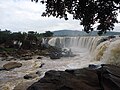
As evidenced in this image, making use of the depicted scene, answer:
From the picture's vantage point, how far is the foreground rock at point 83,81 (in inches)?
390

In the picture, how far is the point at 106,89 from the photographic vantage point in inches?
381

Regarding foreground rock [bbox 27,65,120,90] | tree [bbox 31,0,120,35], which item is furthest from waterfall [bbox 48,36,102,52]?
tree [bbox 31,0,120,35]

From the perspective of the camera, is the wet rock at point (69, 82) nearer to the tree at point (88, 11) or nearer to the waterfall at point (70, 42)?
the tree at point (88, 11)

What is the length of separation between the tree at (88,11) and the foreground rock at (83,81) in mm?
2752

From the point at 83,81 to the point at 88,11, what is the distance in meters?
3.83

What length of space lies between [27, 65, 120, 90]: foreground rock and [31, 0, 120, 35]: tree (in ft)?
9.03

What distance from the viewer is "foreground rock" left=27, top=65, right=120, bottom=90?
9898mm

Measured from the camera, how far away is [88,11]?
743 cm

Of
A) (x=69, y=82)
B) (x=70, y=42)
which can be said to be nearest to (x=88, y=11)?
(x=69, y=82)

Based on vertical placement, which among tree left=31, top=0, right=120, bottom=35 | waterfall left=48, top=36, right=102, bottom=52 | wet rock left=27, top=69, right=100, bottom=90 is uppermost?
tree left=31, top=0, right=120, bottom=35

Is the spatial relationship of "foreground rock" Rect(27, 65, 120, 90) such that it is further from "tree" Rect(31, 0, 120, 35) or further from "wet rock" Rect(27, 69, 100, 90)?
"tree" Rect(31, 0, 120, 35)

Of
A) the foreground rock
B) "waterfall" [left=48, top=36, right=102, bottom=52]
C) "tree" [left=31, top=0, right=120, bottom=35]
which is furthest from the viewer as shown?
"waterfall" [left=48, top=36, right=102, bottom=52]

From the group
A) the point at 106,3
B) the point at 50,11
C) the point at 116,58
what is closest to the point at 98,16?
the point at 106,3

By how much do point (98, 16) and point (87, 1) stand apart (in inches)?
23.7
